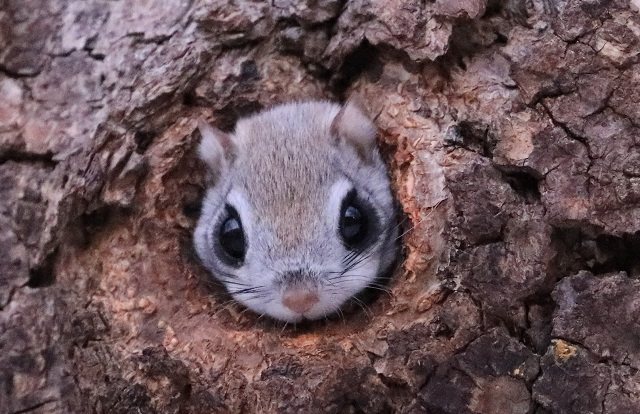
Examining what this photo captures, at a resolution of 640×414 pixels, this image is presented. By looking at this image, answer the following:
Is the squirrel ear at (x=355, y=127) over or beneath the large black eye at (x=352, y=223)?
over

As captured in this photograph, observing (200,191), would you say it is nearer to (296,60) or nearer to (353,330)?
(296,60)

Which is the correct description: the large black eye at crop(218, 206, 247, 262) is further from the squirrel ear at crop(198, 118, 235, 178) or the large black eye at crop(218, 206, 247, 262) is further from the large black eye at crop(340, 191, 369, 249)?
the large black eye at crop(340, 191, 369, 249)

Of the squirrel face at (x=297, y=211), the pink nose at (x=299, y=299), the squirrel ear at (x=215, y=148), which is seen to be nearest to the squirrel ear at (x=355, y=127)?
the squirrel face at (x=297, y=211)

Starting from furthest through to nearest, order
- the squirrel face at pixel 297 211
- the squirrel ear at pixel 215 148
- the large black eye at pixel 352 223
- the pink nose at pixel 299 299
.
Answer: the squirrel ear at pixel 215 148, the large black eye at pixel 352 223, the squirrel face at pixel 297 211, the pink nose at pixel 299 299

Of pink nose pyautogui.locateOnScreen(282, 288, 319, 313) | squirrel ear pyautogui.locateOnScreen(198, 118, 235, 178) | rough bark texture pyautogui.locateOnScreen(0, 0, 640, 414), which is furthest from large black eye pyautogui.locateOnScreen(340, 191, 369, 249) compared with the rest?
squirrel ear pyautogui.locateOnScreen(198, 118, 235, 178)

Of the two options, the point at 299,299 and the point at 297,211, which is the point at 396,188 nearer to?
the point at 297,211

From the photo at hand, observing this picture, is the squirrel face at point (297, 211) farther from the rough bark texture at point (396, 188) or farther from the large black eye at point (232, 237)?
the rough bark texture at point (396, 188)

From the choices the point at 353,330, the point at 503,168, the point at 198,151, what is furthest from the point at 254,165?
the point at 503,168
